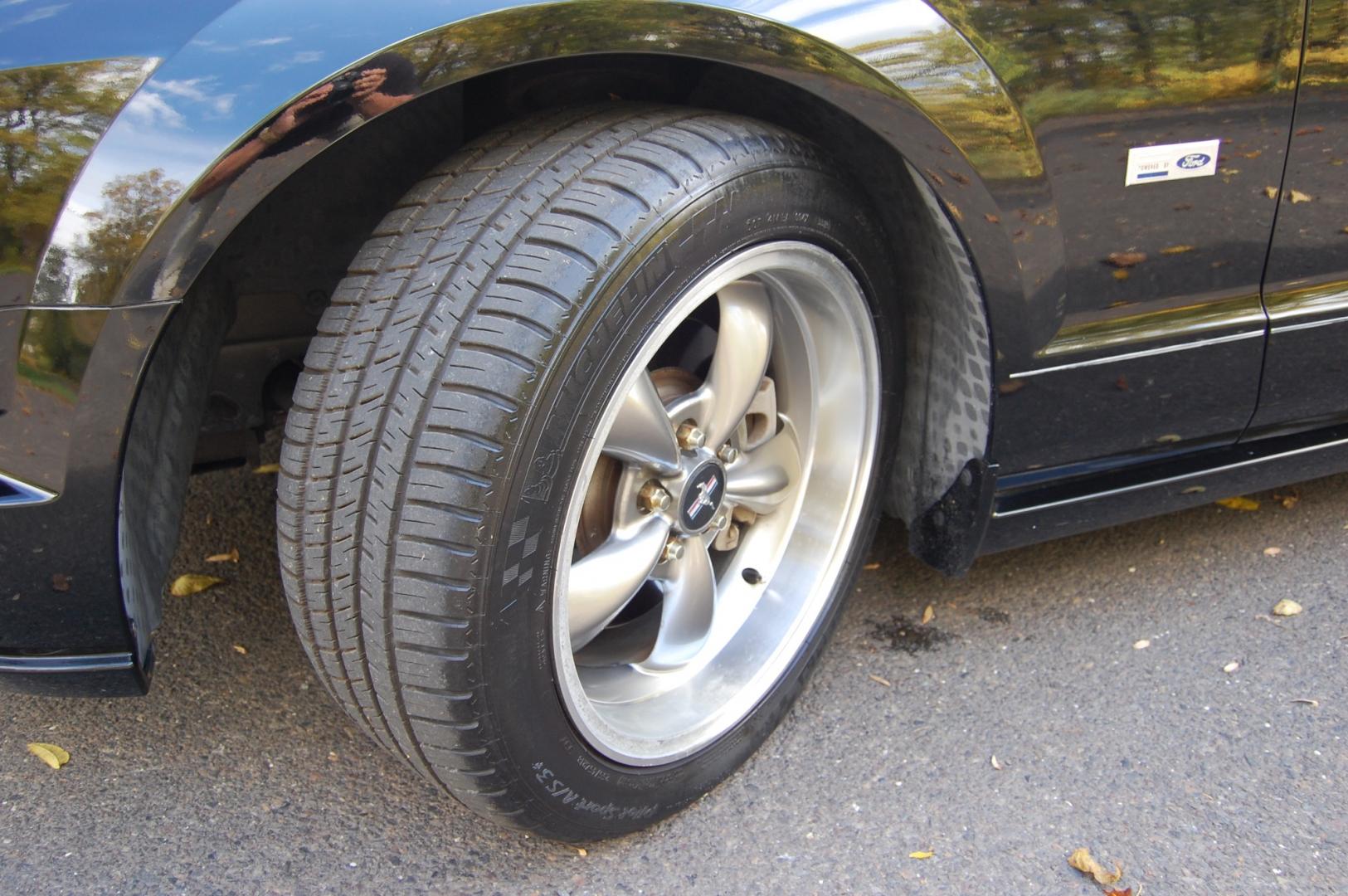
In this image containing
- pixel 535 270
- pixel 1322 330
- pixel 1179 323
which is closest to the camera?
pixel 535 270

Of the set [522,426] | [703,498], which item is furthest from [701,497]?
[522,426]

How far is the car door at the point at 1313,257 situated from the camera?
185 centimetres

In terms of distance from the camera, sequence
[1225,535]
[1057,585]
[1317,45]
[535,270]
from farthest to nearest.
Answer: [1225,535]
[1057,585]
[1317,45]
[535,270]

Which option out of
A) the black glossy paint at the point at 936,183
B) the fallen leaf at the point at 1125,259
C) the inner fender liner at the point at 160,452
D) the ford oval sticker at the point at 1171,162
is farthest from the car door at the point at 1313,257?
the inner fender liner at the point at 160,452

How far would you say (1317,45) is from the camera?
1827 millimetres

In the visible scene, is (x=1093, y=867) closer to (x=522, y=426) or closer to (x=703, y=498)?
(x=703, y=498)

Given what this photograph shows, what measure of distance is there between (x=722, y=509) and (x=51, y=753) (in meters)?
1.22

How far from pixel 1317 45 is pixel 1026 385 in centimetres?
69

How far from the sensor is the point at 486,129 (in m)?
1.72

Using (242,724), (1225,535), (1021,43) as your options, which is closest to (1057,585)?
(1225,535)

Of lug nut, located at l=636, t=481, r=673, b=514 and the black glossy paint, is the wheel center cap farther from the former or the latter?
the black glossy paint

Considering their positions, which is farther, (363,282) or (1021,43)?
(1021,43)

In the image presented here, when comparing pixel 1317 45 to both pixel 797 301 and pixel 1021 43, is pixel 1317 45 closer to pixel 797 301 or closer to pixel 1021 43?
pixel 1021 43

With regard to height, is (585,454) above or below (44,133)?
below
